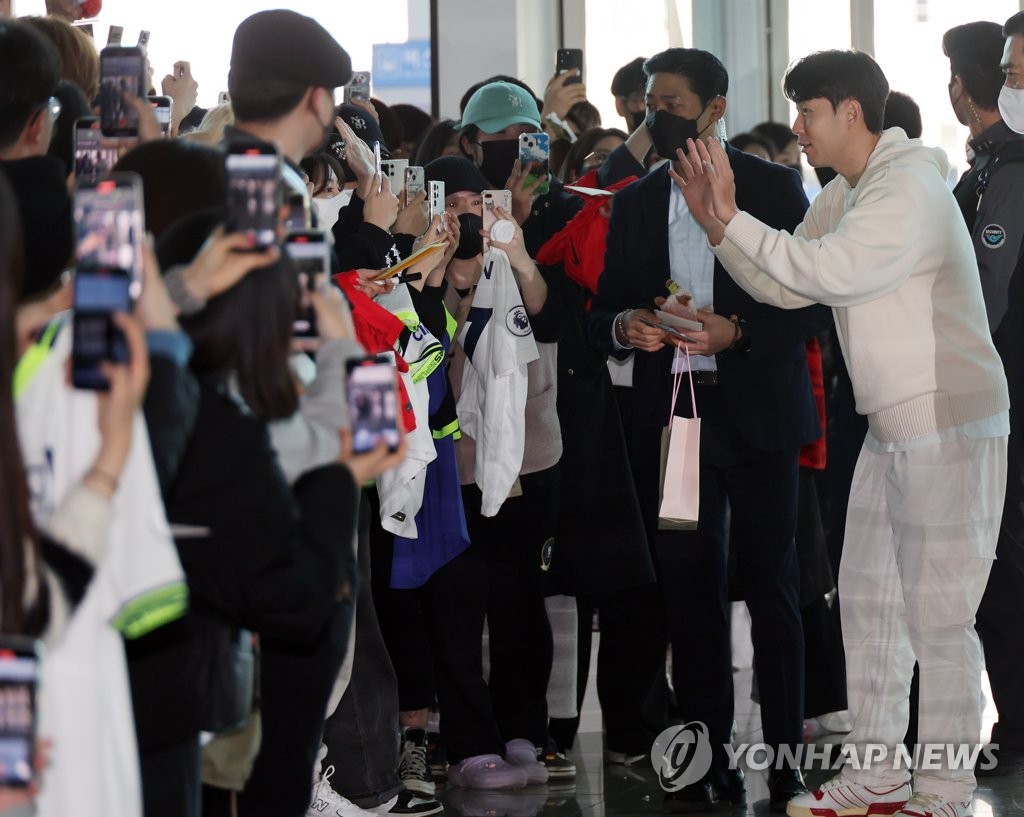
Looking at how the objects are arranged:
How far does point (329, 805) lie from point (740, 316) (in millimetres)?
1436

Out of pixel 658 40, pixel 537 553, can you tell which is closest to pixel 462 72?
pixel 658 40

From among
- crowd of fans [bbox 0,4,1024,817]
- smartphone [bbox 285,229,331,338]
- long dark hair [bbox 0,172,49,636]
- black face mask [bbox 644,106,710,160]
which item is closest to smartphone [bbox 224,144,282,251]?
crowd of fans [bbox 0,4,1024,817]

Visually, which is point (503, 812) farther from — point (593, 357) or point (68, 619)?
point (68, 619)

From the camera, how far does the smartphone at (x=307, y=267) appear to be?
1904mm

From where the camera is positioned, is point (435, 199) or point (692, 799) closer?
point (692, 799)

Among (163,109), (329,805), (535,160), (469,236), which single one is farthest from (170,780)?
(535,160)

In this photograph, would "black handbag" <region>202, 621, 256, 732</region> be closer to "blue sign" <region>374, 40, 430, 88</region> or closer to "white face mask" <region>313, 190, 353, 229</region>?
"white face mask" <region>313, 190, 353, 229</region>

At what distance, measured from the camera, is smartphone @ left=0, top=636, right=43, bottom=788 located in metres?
1.39

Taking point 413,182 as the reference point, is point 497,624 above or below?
below

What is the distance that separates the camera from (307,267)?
1908 millimetres

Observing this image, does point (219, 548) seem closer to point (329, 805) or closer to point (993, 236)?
point (329, 805)

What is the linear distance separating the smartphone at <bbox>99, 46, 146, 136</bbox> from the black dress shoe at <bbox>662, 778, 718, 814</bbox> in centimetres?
201

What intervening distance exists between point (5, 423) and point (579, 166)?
3.48 meters

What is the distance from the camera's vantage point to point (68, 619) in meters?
1.54
